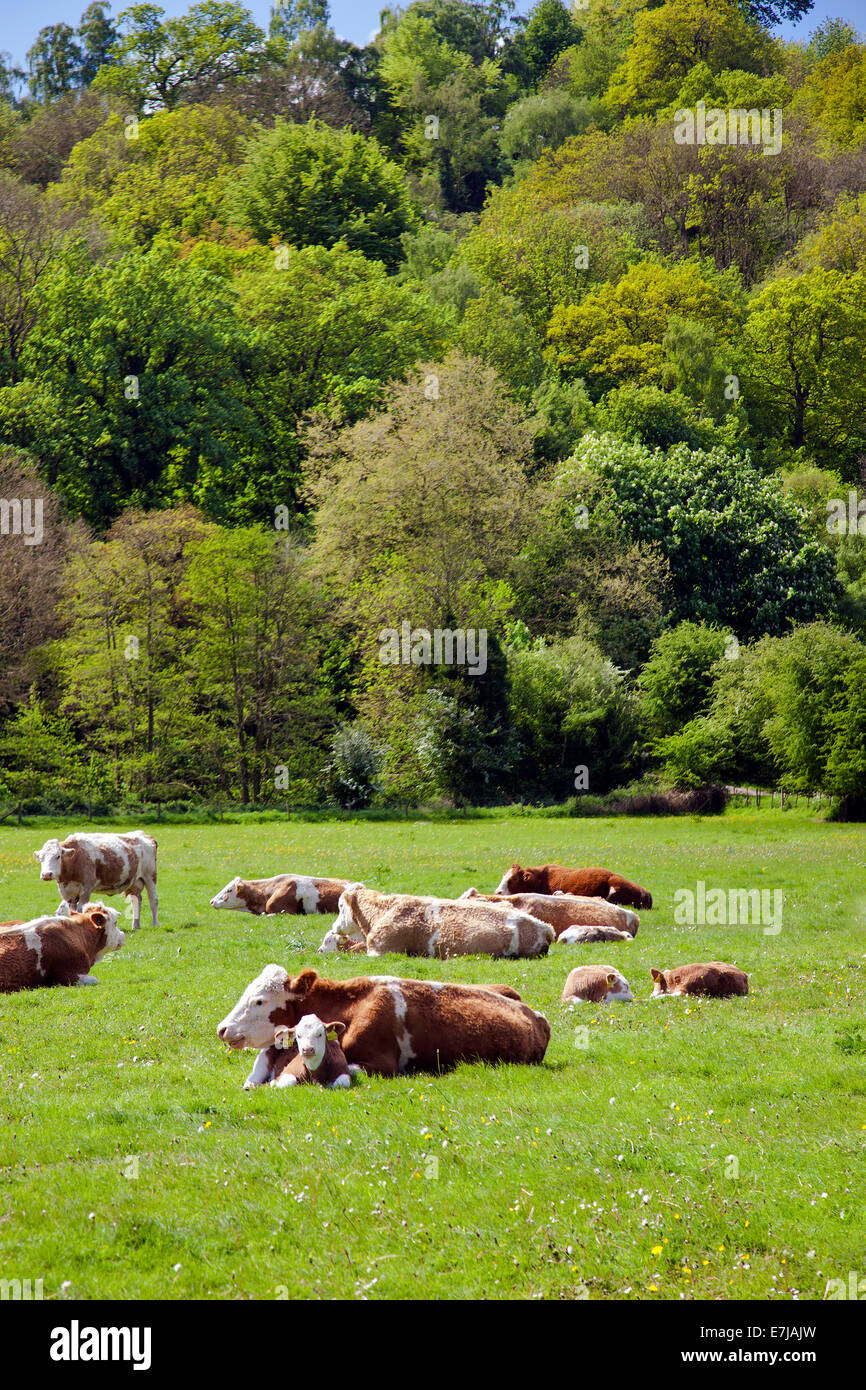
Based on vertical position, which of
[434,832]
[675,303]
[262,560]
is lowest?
[434,832]

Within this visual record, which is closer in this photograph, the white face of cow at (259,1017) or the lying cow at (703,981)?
the white face of cow at (259,1017)

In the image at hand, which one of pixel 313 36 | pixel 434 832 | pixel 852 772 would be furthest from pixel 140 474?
pixel 313 36

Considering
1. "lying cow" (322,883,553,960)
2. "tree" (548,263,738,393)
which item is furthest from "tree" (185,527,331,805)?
"tree" (548,263,738,393)

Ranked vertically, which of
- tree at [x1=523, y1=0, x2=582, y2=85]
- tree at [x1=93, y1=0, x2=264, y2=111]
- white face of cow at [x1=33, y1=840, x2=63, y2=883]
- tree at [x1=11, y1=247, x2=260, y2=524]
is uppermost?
tree at [x1=523, y1=0, x2=582, y2=85]

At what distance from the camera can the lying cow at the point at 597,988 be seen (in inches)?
543

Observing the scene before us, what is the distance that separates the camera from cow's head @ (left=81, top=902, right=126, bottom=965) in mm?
16078

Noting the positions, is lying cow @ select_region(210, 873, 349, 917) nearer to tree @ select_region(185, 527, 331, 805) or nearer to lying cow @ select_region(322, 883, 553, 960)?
lying cow @ select_region(322, 883, 553, 960)

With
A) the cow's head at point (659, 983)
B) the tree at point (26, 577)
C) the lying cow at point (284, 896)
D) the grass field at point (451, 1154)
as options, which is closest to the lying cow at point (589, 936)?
the grass field at point (451, 1154)

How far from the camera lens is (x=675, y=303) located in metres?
82.5

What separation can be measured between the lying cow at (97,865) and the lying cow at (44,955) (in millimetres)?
3877

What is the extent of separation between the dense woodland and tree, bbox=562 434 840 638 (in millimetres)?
189

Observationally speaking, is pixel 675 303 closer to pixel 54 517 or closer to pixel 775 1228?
pixel 54 517

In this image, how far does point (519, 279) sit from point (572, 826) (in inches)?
2225

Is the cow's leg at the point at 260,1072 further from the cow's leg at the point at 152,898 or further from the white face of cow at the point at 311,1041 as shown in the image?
the cow's leg at the point at 152,898
